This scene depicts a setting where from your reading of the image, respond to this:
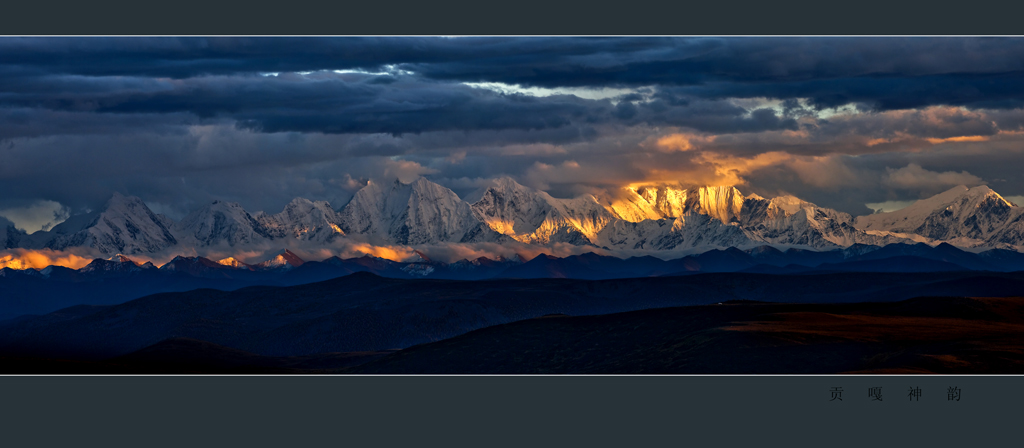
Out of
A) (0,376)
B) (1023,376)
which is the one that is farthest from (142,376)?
(1023,376)
